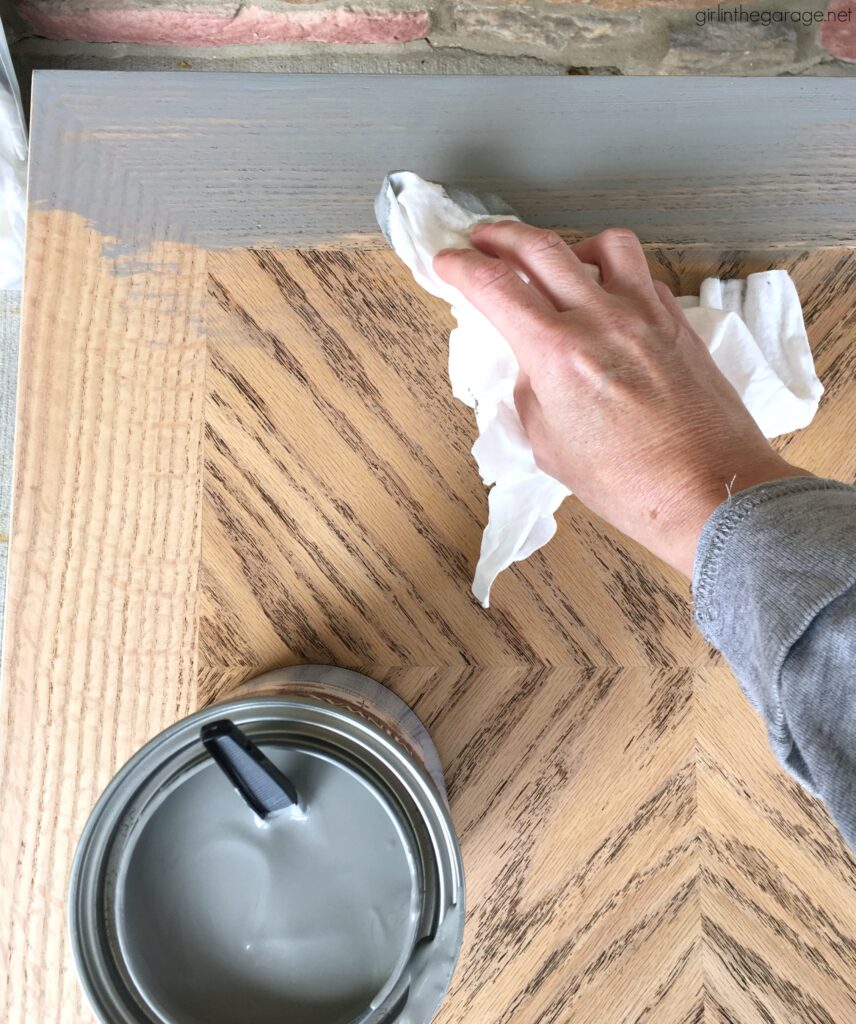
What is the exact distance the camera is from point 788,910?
20.6 inches

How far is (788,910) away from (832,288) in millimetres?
419

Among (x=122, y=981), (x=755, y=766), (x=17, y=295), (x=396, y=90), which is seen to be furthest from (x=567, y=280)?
(x=17, y=295)

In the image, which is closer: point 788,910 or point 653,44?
point 788,910

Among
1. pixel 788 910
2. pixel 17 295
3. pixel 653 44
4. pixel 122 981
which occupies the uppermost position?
pixel 17 295

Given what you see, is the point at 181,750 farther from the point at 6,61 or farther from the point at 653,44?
the point at 653,44

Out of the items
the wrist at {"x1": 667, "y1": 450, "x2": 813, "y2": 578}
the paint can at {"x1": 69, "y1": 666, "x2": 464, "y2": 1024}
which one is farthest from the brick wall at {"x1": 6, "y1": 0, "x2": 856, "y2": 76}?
the paint can at {"x1": 69, "y1": 666, "x2": 464, "y2": 1024}

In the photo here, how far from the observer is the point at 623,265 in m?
0.51

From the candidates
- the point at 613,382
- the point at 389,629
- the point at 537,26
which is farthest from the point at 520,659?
the point at 537,26

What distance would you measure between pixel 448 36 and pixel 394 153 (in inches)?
13.6

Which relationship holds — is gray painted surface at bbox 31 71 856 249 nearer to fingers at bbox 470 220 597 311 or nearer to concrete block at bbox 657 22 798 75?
fingers at bbox 470 220 597 311

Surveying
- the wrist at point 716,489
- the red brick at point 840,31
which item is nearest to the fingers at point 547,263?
the wrist at point 716,489

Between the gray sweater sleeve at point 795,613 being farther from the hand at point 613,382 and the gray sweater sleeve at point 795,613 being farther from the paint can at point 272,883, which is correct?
the paint can at point 272,883

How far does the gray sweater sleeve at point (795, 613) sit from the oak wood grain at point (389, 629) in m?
0.14

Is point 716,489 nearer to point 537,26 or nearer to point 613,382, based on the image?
point 613,382
